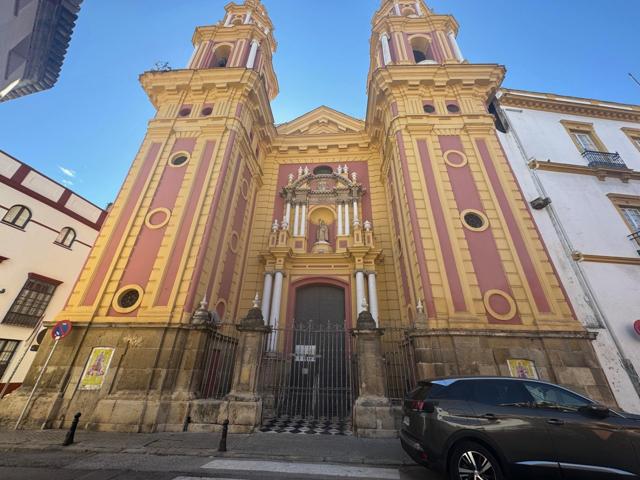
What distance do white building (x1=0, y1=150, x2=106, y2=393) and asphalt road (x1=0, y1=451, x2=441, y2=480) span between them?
9211 millimetres

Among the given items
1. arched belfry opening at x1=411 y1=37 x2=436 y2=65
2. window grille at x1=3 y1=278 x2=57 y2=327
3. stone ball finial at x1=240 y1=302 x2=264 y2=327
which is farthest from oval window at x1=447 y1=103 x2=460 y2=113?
window grille at x1=3 y1=278 x2=57 y2=327

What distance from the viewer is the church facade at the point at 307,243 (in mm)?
8305

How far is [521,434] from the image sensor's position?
375 cm

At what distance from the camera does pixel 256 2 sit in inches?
883

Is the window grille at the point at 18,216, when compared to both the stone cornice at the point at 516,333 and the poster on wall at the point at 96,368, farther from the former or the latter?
the stone cornice at the point at 516,333

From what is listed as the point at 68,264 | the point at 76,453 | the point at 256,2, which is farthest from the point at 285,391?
the point at 256,2

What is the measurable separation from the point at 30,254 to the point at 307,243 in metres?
13.6

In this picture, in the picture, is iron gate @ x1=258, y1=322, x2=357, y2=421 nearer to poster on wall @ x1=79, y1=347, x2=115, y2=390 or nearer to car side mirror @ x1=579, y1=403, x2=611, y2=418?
poster on wall @ x1=79, y1=347, x2=115, y2=390

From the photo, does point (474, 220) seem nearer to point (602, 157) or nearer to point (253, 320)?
point (602, 157)

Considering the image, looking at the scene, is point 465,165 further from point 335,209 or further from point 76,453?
point 76,453

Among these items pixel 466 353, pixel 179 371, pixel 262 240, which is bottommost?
pixel 179 371

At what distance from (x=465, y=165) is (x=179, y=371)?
44.6 feet

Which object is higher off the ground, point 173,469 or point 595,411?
point 595,411

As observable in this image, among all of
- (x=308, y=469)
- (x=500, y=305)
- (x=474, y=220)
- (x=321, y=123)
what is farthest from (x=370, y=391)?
(x=321, y=123)
